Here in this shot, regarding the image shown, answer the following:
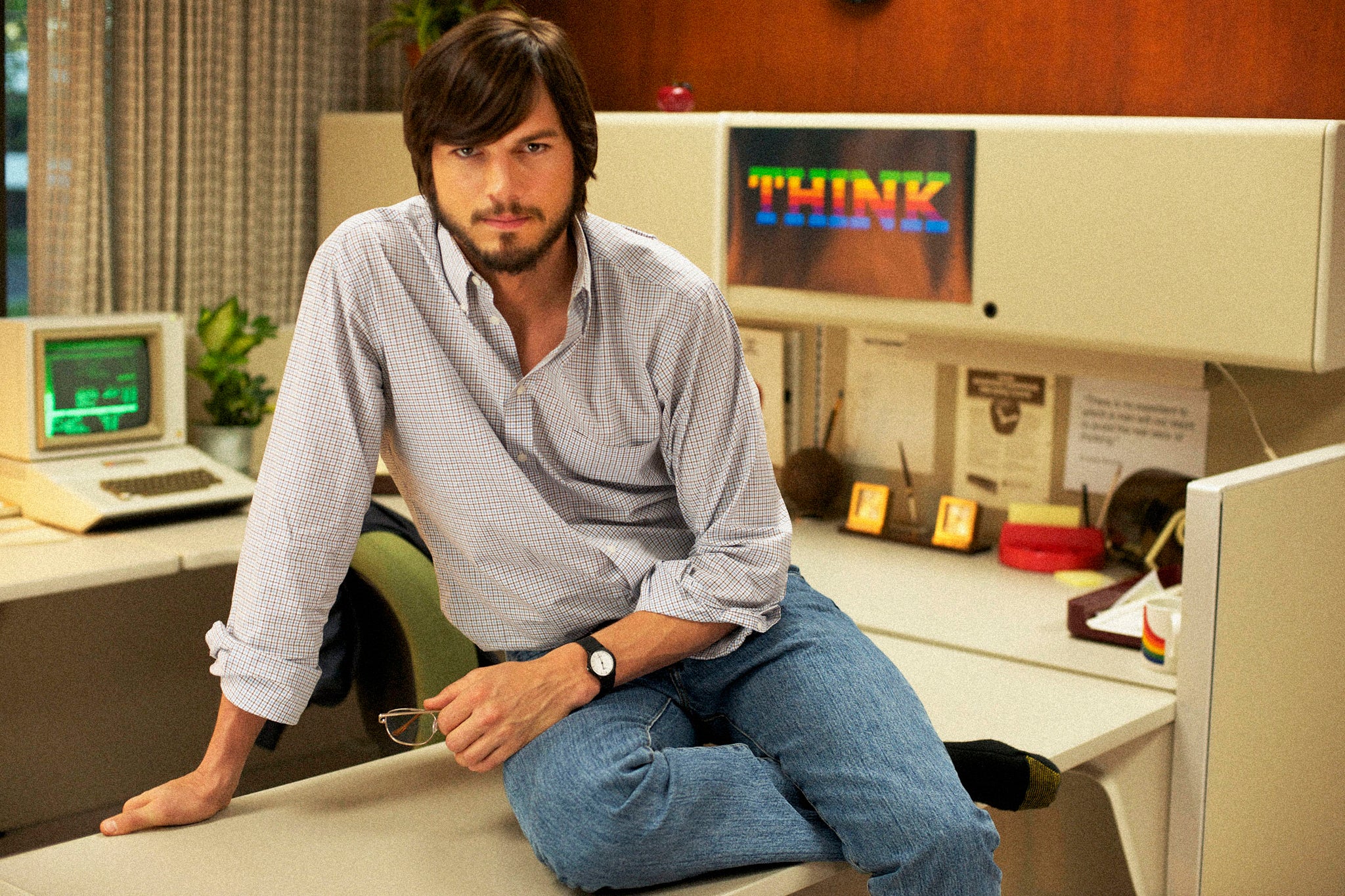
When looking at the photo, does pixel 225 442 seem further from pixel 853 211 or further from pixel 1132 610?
pixel 1132 610

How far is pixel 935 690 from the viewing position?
1902mm

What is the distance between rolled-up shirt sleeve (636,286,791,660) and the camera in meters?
1.56

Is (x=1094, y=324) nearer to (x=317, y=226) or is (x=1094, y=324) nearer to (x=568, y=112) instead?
(x=568, y=112)

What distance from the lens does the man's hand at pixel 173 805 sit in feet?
4.68

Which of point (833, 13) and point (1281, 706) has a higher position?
point (833, 13)

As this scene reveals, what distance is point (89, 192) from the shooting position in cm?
298

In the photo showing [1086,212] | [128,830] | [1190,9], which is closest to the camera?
[128,830]

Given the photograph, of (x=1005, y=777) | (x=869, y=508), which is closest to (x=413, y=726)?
(x=1005, y=777)

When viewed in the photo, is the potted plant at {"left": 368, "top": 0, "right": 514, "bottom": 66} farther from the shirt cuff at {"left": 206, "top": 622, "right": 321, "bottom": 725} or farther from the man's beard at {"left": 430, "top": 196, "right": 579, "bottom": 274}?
the shirt cuff at {"left": 206, "top": 622, "right": 321, "bottom": 725}

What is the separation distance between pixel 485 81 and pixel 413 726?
0.72 m

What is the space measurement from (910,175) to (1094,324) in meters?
0.38

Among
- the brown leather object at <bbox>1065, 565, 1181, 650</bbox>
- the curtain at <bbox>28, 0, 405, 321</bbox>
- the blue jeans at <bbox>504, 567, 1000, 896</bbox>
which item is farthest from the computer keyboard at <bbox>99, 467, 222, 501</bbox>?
the brown leather object at <bbox>1065, 565, 1181, 650</bbox>

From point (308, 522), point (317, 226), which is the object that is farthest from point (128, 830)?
point (317, 226)

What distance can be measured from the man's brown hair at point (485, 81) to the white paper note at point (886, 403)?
4.35 feet
